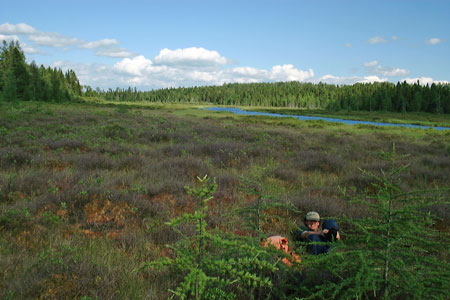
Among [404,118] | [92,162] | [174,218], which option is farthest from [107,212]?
[404,118]

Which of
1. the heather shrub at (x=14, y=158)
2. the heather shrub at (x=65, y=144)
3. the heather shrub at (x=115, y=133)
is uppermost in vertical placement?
the heather shrub at (x=115, y=133)

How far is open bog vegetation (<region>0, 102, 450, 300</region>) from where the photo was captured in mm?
2568

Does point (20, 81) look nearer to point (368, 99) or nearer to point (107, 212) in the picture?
point (107, 212)

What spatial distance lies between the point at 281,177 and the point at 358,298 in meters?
6.16

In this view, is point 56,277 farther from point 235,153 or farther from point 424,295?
point 235,153

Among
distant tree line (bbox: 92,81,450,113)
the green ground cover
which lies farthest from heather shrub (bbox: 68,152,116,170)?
distant tree line (bbox: 92,81,450,113)

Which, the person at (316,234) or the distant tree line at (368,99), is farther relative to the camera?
the distant tree line at (368,99)

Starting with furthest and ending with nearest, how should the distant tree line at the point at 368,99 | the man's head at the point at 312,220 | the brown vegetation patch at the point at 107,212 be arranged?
1. the distant tree line at the point at 368,99
2. the brown vegetation patch at the point at 107,212
3. the man's head at the point at 312,220

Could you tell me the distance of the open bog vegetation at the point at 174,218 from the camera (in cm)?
257

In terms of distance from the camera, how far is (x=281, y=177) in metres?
8.55

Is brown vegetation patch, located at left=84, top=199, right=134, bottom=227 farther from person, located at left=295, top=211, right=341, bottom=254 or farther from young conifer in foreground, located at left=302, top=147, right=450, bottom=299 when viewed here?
young conifer in foreground, located at left=302, top=147, right=450, bottom=299

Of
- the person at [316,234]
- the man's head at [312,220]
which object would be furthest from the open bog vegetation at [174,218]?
the man's head at [312,220]

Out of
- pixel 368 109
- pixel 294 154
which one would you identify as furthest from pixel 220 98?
pixel 294 154

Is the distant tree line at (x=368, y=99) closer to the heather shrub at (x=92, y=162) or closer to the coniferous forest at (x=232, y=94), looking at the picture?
the coniferous forest at (x=232, y=94)
